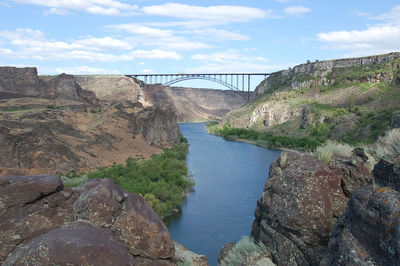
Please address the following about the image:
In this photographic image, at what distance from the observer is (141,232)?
793 cm

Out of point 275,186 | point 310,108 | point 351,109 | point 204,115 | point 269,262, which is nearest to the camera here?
point 269,262

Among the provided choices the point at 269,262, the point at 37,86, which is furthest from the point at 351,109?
the point at 269,262

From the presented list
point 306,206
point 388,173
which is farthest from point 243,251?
point 388,173

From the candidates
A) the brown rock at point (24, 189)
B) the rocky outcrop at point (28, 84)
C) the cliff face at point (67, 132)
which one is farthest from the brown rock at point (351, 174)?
the rocky outcrop at point (28, 84)

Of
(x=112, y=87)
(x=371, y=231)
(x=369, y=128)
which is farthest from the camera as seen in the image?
(x=112, y=87)

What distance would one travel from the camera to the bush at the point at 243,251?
9840 mm

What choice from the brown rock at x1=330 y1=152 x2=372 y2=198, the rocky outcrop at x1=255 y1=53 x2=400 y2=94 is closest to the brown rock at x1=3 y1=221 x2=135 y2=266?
the brown rock at x1=330 y1=152 x2=372 y2=198

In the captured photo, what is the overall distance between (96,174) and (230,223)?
44.0 feet

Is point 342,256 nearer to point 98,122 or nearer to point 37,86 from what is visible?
point 98,122

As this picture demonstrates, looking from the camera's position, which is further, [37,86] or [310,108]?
[310,108]

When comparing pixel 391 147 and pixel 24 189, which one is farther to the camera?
pixel 391 147

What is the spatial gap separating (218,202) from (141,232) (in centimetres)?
2480

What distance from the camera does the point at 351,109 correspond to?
68500 mm

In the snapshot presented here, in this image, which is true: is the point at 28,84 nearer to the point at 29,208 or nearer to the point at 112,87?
the point at 112,87
